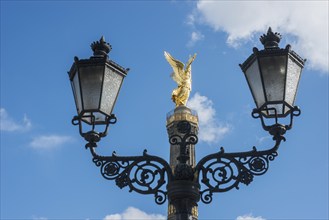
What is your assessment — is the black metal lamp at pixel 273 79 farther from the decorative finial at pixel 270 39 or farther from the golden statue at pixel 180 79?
→ the golden statue at pixel 180 79

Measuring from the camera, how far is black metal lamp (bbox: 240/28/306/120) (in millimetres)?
5527

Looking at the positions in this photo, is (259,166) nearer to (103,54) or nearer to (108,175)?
(108,175)

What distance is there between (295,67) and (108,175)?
191cm

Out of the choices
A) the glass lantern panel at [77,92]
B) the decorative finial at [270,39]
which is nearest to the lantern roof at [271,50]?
the decorative finial at [270,39]

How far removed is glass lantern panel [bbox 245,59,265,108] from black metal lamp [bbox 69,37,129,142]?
1.14 metres

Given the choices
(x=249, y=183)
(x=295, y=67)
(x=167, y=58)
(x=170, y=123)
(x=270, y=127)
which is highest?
(x=167, y=58)

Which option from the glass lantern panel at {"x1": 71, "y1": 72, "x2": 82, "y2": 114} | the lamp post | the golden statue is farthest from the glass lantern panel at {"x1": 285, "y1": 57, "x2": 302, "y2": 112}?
the golden statue

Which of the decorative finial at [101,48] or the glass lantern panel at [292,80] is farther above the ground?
the decorative finial at [101,48]

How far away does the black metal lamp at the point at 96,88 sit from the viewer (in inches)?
221

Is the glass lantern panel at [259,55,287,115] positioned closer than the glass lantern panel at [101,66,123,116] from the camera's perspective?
Yes

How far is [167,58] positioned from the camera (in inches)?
1625

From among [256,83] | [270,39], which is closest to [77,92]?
[256,83]

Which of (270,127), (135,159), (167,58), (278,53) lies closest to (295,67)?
(278,53)

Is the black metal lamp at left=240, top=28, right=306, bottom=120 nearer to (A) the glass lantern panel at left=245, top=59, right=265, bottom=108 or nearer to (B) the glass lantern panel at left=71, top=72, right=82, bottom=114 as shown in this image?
(A) the glass lantern panel at left=245, top=59, right=265, bottom=108
